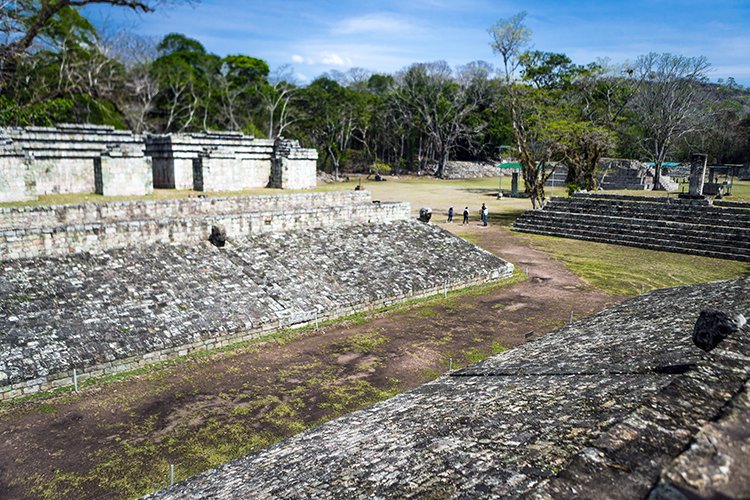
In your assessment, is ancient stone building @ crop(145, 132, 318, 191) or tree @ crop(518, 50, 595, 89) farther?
tree @ crop(518, 50, 595, 89)

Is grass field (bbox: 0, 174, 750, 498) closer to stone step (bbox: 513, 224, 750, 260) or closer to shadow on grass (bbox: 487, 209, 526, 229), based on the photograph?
stone step (bbox: 513, 224, 750, 260)

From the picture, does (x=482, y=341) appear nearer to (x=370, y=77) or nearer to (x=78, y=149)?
(x=78, y=149)

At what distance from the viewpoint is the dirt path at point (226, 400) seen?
7.44 meters

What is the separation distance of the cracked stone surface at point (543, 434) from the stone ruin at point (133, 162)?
65.6 feet

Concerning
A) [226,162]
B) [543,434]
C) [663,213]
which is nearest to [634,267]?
[663,213]

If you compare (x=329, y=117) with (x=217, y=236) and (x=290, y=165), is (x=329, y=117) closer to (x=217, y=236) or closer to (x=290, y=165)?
(x=290, y=165)

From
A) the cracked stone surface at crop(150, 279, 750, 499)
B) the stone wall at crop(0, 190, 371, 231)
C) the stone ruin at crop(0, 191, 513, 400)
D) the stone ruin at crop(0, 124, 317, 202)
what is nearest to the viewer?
the cracked stone surface at crop(150, 279, 750, 499)

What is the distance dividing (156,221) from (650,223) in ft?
81.1

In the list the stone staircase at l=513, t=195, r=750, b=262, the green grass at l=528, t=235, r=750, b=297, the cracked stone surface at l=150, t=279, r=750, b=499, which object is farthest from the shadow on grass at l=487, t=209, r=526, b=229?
the cracked stone surface at l=150, t=279, r=750, b=499

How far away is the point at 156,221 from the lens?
13945 millimetres

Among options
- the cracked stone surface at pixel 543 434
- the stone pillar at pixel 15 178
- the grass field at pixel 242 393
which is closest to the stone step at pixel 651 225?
the grass field at pixel 242 393

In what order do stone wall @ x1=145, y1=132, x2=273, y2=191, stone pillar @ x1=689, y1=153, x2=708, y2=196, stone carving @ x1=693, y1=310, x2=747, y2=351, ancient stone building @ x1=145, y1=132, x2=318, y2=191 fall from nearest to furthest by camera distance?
stone carving @ x1=693, y1=310, x2=747, y2=351 → stone pillar @ x1=689, y1=153, x2=708, y2=196 → stone wall @ x1=145, y1=132, x2=273, y2=191 → ancient stone building @ x1=145, y1=132, x2=318, y2=191

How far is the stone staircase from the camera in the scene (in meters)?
23.7

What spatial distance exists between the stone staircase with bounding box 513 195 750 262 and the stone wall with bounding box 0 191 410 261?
43.2ft
